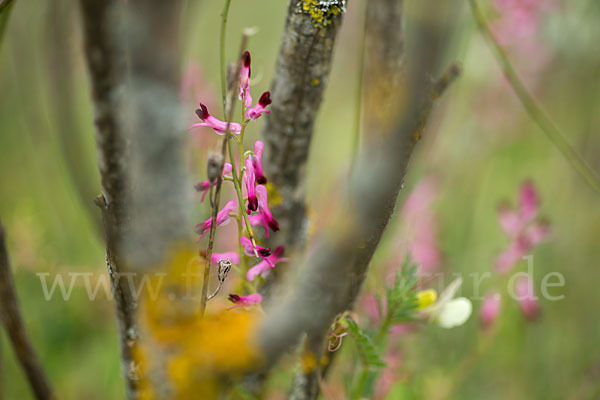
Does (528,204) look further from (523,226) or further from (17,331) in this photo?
(17,331)

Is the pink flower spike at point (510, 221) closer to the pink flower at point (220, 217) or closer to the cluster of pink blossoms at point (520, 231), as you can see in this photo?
the cluster of pink blossoms at point (520, 231)

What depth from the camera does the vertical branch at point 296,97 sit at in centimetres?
34

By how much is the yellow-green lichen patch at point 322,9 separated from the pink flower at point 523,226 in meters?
0.33

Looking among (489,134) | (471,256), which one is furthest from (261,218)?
(489,134)

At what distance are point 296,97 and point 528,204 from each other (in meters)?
0.32

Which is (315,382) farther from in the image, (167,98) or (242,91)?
(167,98)

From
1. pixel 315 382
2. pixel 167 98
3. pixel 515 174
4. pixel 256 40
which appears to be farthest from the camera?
pixel 256 40

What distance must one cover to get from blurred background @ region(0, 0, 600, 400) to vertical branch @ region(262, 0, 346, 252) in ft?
0.60

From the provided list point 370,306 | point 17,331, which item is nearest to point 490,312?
point 370,306

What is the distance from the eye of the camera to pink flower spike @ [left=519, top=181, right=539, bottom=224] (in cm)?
55

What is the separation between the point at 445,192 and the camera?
4.14ft

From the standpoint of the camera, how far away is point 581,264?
3.50 feet

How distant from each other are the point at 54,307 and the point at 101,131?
67 cm

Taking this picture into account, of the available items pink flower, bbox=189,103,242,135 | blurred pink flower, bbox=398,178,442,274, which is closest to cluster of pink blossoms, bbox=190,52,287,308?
pink flower, bbox=189,103,242,135
